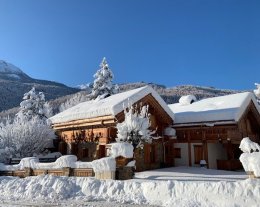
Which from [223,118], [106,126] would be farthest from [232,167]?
[106,126]

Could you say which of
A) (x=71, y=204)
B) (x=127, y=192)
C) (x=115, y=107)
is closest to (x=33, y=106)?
(x=115, y=107)

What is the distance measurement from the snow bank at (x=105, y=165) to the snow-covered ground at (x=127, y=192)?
1.07 meters

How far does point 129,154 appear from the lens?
18.1m

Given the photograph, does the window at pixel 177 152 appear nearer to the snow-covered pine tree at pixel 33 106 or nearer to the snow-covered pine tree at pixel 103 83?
the snow-covered pine tree at pixel 103 83

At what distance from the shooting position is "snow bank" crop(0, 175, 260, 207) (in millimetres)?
12578

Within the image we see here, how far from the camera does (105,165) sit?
17.3 metres

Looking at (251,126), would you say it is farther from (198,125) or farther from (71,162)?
(71,162)

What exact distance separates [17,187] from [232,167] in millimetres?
16584

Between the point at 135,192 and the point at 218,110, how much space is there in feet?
43.5

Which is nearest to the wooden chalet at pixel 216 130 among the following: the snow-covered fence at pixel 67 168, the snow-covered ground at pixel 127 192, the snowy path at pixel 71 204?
the snow-covered ground at pixel 127 192

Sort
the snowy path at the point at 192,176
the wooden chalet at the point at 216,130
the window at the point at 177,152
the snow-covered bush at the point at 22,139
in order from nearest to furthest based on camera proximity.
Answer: the snowy path at the point at 192,176 < the wooden chalet at the point at 216,130 < the snow-covered bush at the point at 22,139 < the window at the point at 177,152

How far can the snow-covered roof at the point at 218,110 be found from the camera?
24625mm

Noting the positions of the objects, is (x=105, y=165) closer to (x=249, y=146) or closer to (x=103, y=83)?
(x=249, y=146)

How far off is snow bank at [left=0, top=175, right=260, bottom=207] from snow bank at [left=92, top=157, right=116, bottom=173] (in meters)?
1.07
